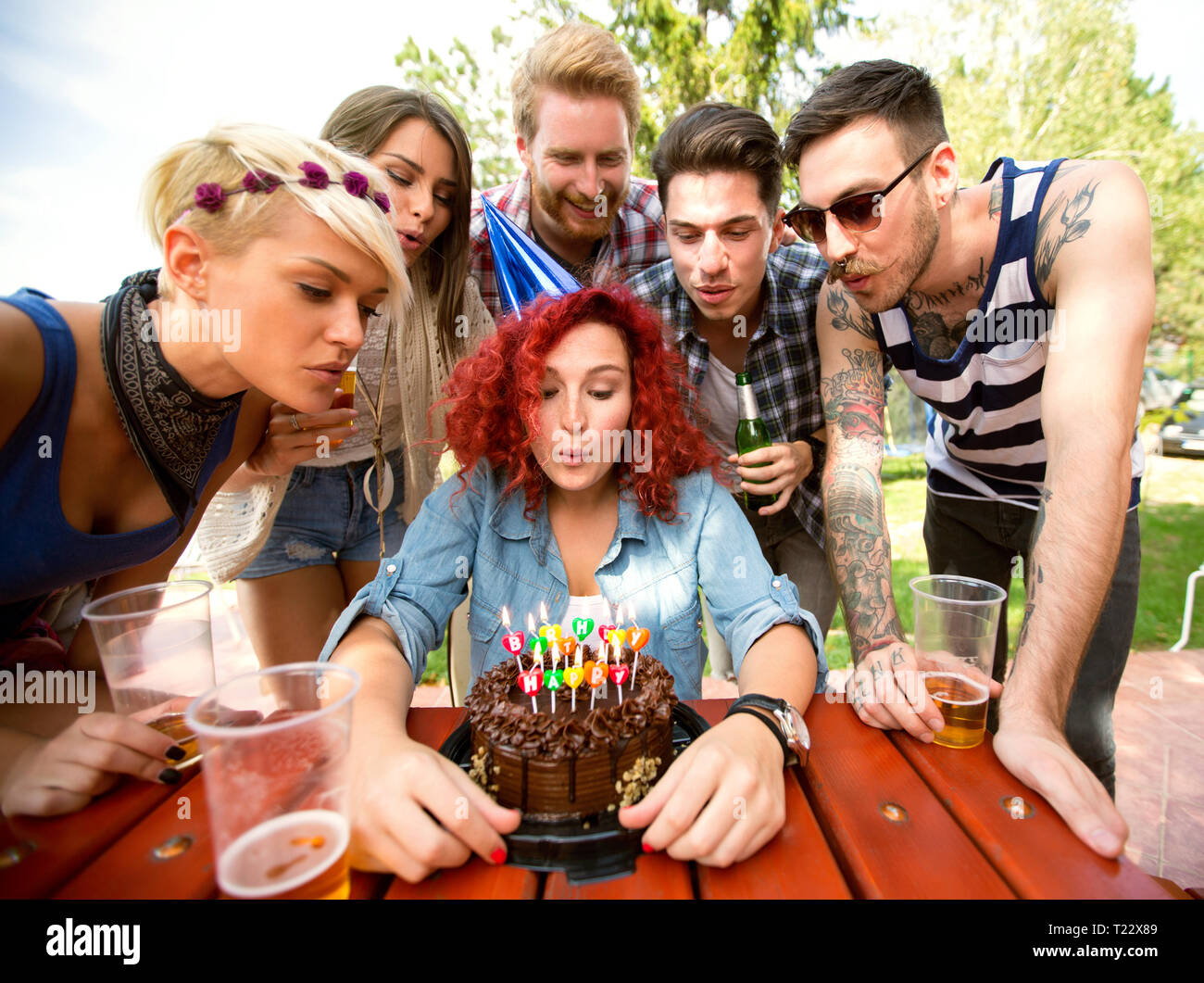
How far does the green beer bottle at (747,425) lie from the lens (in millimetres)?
3240

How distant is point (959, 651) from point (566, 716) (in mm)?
1118

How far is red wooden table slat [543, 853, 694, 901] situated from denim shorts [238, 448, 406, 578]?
263 centimetres

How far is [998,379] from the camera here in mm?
2766

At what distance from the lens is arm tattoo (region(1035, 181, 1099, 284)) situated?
92.5 inches

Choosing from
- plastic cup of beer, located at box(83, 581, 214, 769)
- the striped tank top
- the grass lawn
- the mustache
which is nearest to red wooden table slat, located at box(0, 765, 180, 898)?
plastic cup of beer, located at box(83, 581, 214, 769)

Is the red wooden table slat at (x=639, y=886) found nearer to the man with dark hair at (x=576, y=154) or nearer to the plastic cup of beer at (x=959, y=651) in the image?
the plastic cup of beer at (x=959, y=651)

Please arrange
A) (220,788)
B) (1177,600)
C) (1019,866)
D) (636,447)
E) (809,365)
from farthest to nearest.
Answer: (1177,600), (809,365), (636,447), (1019,866), (220,788)

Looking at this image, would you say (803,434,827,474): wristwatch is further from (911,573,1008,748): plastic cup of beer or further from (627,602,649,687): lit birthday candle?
(627,602,649,687): lit birthday candle

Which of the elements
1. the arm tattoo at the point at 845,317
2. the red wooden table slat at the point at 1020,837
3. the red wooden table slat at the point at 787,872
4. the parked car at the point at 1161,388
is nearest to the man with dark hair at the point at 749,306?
the arm tattoo at the point at 845,317

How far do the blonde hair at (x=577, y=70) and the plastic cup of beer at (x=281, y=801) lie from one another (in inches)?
132

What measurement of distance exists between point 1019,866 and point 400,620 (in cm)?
169
